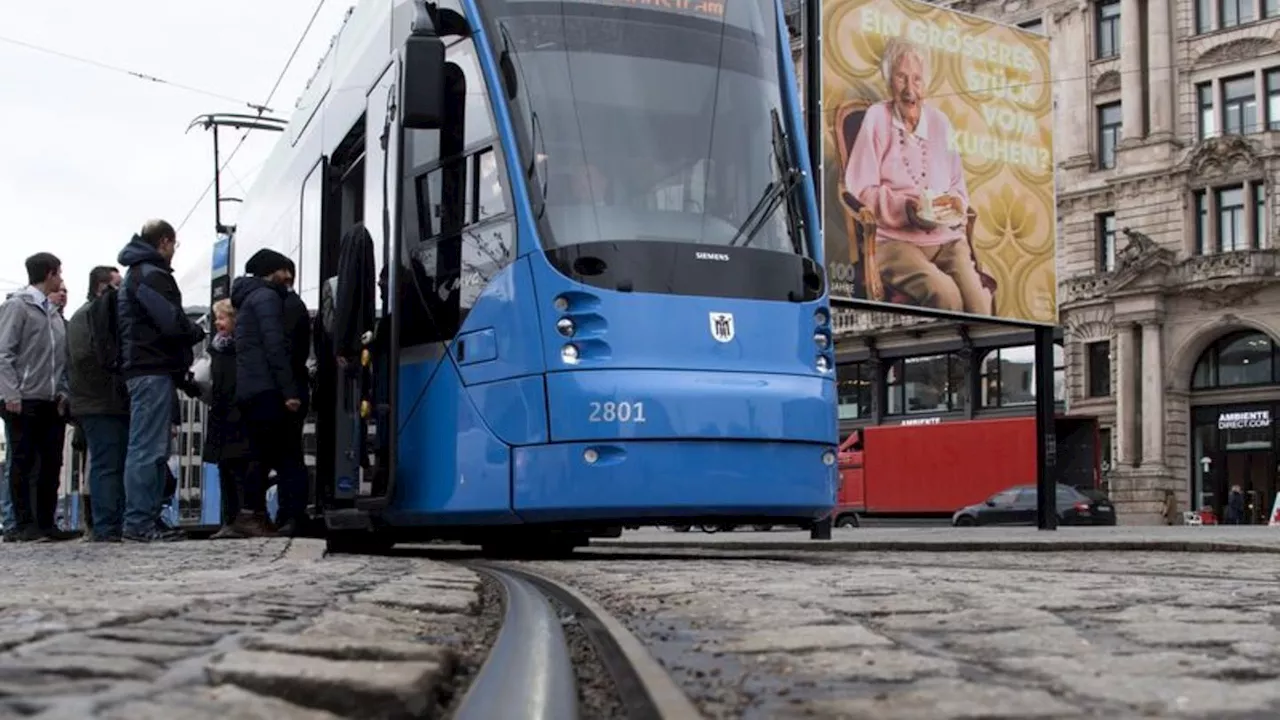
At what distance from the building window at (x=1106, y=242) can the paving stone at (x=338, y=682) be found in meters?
42.3

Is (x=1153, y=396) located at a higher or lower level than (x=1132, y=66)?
lower

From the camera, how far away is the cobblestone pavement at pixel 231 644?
2.13m

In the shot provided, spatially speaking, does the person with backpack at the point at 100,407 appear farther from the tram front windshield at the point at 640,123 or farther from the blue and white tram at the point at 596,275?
the tram front windshield at the point at 640,123

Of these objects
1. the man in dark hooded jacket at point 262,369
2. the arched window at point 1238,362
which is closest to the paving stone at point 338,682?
the man in dark hooded jacket at point 262,369

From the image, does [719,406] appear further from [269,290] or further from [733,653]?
[733,653]

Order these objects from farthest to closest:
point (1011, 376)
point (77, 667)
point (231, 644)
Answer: point (1011, 376) < point (231, 644) < point (77, 667)

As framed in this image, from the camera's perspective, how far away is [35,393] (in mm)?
10539

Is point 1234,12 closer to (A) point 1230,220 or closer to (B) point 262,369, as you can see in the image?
(A) point 1230,220

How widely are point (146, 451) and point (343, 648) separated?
719 cm

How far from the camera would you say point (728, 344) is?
823 cm

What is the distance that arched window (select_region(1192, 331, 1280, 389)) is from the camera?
38.9 meters

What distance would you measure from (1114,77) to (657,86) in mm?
36169

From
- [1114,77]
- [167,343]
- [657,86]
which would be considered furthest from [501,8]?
[1114,77]

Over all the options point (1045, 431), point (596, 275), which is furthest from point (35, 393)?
point (1045, 431)
